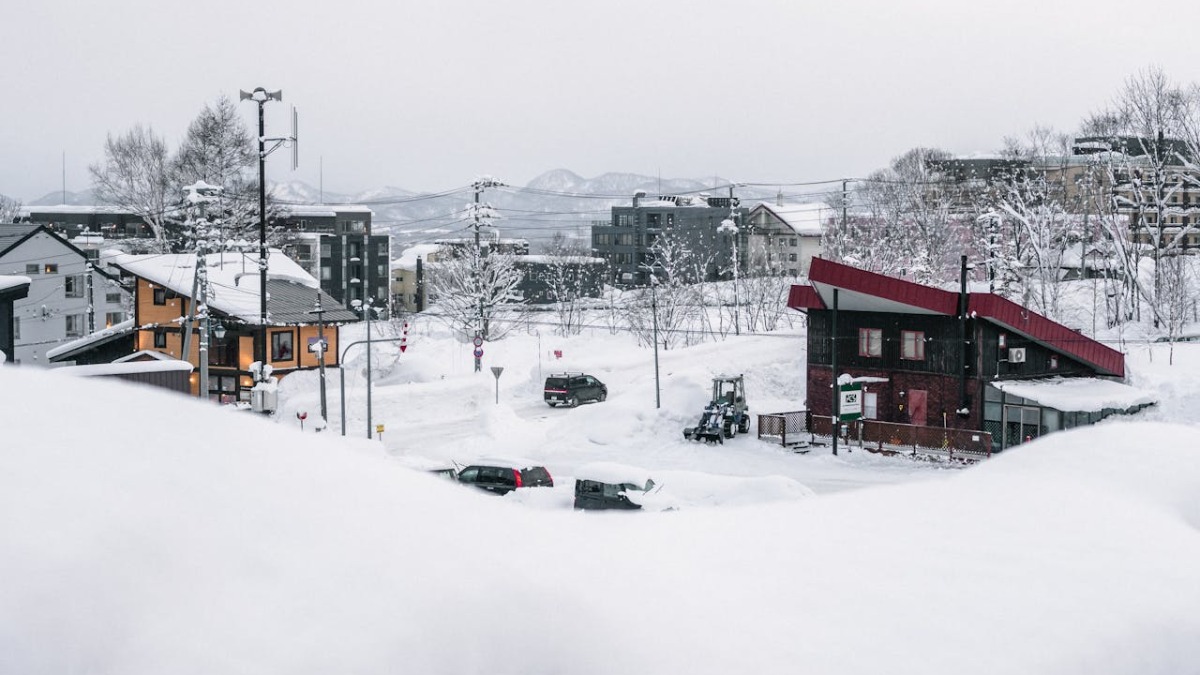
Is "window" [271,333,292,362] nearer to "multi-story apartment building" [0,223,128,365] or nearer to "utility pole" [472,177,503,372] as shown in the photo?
"multi-story apartment building" [0,223,128,365]

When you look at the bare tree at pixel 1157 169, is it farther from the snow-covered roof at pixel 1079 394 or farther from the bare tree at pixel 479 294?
the bare tree at pixel 479 294

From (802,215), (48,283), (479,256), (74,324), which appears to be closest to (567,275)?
(802,215)

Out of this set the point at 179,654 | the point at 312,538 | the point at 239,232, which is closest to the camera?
the point at 179,654

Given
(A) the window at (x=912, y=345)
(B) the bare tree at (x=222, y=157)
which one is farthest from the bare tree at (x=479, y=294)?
(A) the window at (x=912, y=345)

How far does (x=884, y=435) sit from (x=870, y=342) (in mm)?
2664

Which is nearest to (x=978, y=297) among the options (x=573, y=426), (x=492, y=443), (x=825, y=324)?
(x=825, y=324)

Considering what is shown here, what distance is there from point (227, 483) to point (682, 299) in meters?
46.2

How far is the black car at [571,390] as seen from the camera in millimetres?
31000

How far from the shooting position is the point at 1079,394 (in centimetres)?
2275

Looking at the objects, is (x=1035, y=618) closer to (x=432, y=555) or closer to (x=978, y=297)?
(x=432, y=555)

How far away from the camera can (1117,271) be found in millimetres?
38562

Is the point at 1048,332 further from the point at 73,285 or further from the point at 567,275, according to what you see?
the point at 567,275

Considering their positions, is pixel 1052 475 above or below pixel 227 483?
below

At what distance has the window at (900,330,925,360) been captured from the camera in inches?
950
